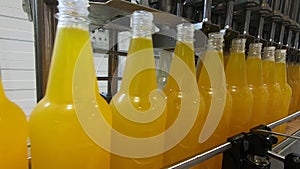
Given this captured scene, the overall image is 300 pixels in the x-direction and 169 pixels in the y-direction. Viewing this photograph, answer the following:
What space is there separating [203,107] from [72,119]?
0.68 feet

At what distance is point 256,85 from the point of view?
1.53 feet

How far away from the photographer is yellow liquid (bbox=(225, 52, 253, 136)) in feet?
1.35

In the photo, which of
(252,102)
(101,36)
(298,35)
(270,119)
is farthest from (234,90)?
(298,35)

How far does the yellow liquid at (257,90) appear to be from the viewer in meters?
0.45

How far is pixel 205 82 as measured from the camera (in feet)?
1.22

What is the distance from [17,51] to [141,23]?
1.10 meters

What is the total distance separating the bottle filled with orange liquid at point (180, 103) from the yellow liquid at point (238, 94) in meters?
0.11

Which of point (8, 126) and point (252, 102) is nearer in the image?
point (8, 126)

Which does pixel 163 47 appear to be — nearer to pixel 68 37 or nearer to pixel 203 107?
pixel 203 107

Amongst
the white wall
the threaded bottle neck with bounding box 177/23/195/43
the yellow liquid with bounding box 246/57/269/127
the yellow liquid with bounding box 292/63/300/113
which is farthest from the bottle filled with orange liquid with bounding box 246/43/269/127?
the white wall

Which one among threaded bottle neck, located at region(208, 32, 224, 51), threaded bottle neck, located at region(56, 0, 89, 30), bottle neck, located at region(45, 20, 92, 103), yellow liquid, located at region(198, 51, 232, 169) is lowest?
yellow liquid, located at region(198, 51, 232, 169)

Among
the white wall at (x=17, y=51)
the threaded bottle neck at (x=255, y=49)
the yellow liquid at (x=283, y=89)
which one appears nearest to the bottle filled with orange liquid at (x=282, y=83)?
the yellow liquid at (x=283, y=89)

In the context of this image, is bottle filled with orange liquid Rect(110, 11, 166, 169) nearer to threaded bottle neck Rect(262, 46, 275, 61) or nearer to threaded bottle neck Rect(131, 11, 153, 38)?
threaded bottle neck Rect(131, 11, 153, 38)

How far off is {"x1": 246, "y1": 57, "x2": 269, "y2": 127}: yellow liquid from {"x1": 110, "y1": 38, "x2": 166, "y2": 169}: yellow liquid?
270 mm
